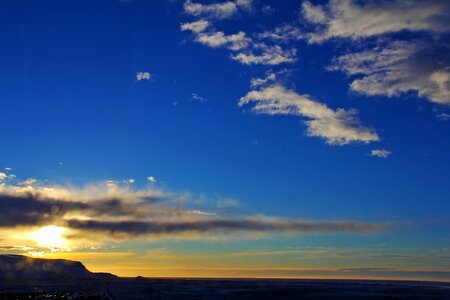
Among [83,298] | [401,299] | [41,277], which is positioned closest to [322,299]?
[401,299]

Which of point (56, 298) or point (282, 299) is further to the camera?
point (282, 299)

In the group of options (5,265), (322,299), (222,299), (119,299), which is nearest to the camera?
(119,299)

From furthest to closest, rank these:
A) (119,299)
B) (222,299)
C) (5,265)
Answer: (5,265) < (222,299) < (119,299)

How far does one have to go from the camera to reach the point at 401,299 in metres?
84.9

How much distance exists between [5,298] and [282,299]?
145 feet

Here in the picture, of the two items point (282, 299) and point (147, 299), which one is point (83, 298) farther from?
point (282, 299)

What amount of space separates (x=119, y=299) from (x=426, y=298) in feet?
188

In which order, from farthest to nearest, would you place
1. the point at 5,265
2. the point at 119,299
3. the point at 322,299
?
the point at 5,265, the point at 322,299, the point at 119,299

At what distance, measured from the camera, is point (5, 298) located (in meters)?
72.9

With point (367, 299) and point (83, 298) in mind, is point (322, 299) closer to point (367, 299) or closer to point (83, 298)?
point (367, 299)

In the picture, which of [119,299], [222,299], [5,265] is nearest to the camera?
[119,299]

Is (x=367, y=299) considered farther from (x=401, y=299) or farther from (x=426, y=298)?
(x=426, y=298)

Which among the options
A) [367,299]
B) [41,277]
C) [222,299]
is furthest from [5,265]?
[367,299]

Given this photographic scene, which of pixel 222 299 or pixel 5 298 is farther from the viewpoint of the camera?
pixel 222 299
